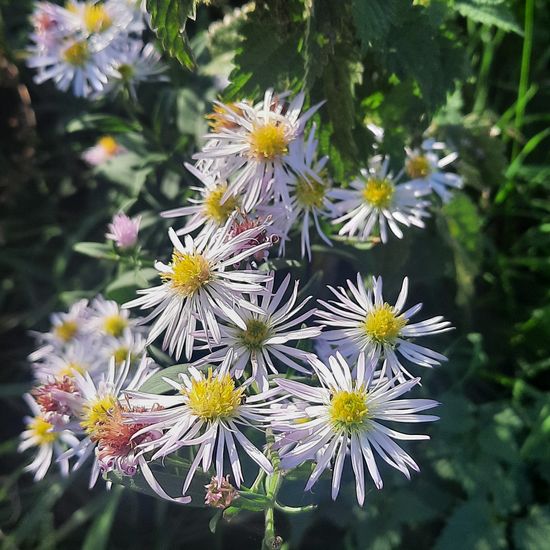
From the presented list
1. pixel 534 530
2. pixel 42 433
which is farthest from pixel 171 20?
pixel 534 530

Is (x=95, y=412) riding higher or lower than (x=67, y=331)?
lower

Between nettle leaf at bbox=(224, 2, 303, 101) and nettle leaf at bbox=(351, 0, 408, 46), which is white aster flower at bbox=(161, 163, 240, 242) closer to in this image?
nettle leaf at bbox=(224, 2, 303, 101)

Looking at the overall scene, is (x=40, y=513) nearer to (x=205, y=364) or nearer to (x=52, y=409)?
(x=52, y=409)

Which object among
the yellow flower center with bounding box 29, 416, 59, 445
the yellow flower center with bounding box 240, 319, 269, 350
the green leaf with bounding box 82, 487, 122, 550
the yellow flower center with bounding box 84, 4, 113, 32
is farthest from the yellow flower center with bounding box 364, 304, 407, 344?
the yellow flower center with bounding box 84, 4, 113, 32

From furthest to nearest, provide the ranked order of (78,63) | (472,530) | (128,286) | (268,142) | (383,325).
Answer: (78,63), (472,530), (128,286), (268,142), (383,325)

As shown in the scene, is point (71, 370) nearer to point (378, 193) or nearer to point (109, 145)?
point (378, 193)

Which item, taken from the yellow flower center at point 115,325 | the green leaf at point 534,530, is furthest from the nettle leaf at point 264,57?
the green leaf at point 534,530
